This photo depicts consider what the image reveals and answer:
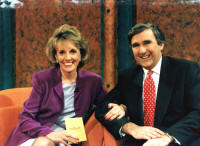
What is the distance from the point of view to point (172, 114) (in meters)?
1.53

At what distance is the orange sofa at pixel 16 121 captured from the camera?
1.61 metres

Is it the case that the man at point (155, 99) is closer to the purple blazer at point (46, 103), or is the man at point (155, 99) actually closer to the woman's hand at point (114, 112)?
the woman's hand at point (114, 112)

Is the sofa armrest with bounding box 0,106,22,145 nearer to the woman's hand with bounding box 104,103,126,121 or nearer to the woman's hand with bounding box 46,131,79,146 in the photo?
the woman's hand with bounding box 46,131,79,146

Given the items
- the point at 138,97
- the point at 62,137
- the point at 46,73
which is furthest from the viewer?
the point at 46,73

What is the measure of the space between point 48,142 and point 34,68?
1092 mm

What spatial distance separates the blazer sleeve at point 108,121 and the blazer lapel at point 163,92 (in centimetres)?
24

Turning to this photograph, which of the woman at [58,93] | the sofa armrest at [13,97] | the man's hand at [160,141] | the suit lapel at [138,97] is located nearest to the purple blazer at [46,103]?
the woman at [58,93]

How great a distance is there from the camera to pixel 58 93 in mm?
1701

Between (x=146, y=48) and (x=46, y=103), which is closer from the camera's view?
(x=146, y=48)

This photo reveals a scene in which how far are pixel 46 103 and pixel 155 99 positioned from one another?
85cm

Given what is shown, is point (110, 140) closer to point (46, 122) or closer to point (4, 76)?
point (46, 122)

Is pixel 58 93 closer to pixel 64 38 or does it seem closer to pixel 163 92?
pixel 64 38

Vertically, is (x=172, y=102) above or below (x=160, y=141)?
above

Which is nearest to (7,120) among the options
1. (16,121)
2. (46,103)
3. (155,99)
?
(16,121)
